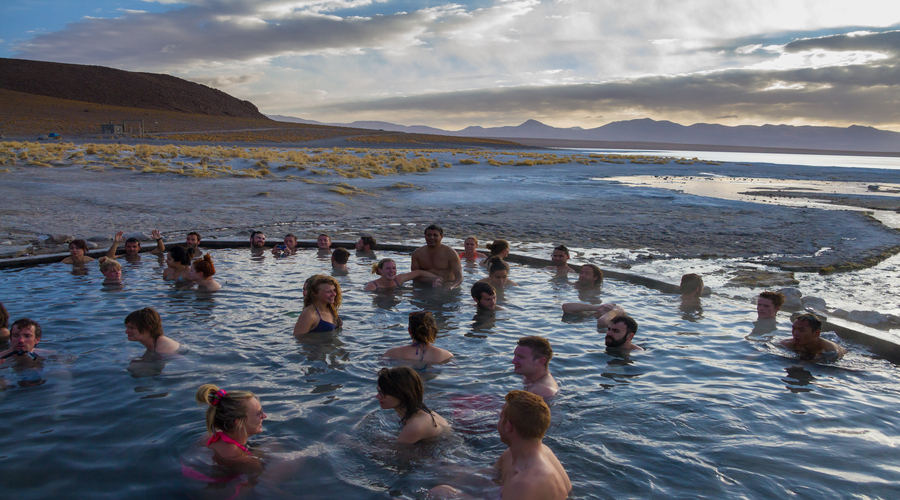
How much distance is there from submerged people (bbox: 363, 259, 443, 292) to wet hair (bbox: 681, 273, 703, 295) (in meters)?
3.56

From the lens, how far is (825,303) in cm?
770

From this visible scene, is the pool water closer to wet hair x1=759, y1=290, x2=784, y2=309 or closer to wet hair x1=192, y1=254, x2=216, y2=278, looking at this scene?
wet hair x1=759, y1=290, x2=784, y2=309

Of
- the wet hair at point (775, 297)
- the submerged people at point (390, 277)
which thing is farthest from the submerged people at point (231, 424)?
the wet hair at point (775, 297)

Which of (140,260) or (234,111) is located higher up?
(234,111)

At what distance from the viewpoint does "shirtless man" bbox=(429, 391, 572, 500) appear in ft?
10.6

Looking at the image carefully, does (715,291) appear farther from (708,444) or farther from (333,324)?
(333,324)

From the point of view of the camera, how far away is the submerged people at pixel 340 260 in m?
9.49

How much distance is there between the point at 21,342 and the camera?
5238mm

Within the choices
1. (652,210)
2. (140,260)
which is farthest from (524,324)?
(652,210)

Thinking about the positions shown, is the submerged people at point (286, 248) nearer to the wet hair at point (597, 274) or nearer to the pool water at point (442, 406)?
the pool water at point (442, 406)

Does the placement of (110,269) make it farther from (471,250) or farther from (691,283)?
(691,283)

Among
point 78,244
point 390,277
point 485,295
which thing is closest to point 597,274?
point 485,295

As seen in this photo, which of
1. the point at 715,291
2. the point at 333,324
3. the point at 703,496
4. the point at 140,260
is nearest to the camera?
the point at 703,496

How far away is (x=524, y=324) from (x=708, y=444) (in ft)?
10.3
